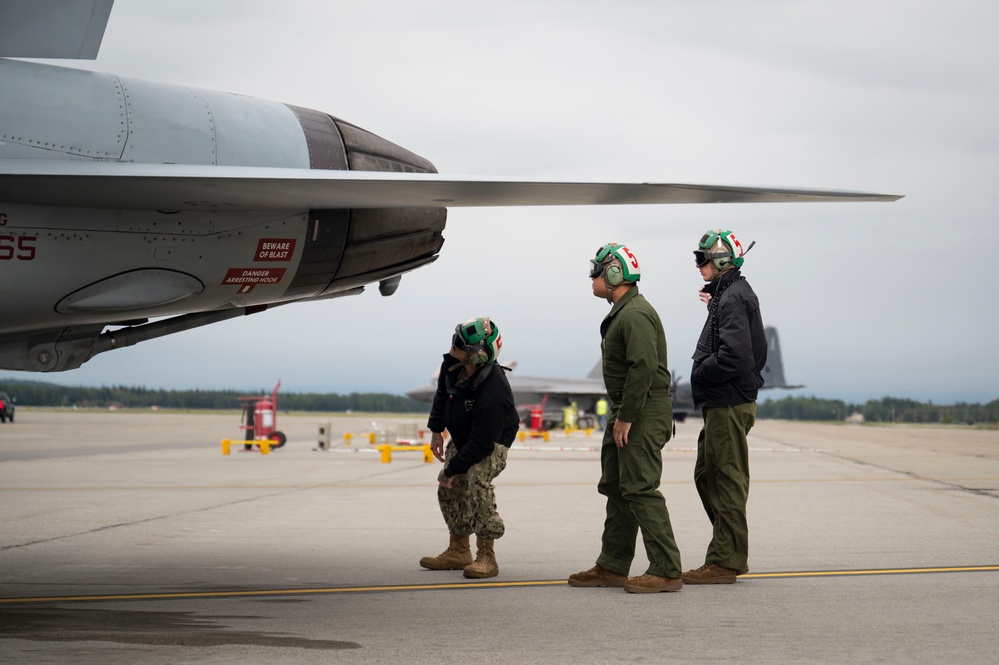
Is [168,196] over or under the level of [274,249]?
over

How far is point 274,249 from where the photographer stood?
240 inches

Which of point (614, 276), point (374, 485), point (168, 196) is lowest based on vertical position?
point (374, 485)

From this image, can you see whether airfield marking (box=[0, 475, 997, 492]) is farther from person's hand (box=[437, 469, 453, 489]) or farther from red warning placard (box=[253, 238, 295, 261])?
red warning placard (box=[253, 238, 295, 261])

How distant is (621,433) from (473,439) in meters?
1.21

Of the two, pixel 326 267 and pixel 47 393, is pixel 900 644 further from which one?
pixel 47 393

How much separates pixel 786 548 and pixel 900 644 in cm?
338

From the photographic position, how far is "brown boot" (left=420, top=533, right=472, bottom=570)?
7.29 meters

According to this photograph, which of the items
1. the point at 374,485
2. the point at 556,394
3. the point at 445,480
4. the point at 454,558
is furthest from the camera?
the point at 556,394

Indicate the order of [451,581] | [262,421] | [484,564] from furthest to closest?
[262,421] < [484,564] < [451,581]

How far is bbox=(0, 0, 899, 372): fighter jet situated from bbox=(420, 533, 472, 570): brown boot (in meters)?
2.11

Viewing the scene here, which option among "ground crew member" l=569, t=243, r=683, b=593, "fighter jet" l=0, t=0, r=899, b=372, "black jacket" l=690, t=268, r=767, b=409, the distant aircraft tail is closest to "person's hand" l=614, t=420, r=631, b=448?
"ground crew member" l=569, t=243, r=683, b=593

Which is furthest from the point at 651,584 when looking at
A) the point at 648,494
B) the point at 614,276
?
the point at 614,276

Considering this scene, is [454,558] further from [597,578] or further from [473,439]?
[597,578]

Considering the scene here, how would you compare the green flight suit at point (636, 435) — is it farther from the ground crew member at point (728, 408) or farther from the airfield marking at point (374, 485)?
the airfield marking at point (374, 485)
